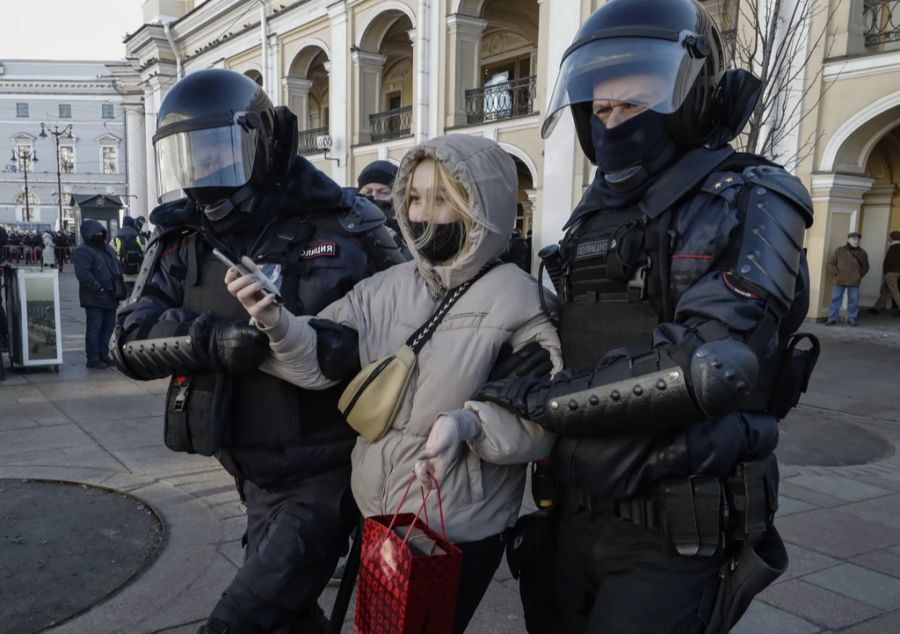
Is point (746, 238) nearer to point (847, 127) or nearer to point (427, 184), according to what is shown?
point (427, 184)

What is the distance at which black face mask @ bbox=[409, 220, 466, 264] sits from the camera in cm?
187

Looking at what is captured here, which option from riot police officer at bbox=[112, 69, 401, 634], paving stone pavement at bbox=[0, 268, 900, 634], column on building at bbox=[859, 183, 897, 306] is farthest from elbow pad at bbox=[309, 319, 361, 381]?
column on building at bbox=[859, 183, 897, 306]

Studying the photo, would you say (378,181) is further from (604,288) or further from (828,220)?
(828,220)

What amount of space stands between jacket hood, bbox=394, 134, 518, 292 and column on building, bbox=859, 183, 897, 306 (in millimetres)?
14439

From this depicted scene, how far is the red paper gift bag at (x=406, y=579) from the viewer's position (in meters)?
1.55

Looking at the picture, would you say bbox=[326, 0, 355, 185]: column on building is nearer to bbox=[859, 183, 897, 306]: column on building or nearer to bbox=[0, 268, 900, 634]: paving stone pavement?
bbox=[859, 183, 897, 306]: column on building

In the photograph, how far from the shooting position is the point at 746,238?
5.15ft

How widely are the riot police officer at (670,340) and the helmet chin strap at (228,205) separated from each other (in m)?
1.04

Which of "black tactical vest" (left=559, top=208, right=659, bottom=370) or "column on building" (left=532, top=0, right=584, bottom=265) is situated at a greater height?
"column on building" (left=532, top=0, right=584, bottom=265)

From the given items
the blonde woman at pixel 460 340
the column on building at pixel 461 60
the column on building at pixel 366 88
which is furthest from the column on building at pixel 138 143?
the blonde woman at pixel 460 340

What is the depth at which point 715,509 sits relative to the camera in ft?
5.28

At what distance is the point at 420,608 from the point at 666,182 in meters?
1.14

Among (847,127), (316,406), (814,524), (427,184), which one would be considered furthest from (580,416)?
(847,127)

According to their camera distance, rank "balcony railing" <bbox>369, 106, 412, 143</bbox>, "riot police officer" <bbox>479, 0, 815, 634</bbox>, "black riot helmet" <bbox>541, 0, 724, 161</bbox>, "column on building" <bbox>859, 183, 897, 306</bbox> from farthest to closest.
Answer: "balcony railing" <bbox>369, 106, 412, 143</bbox> → "column on building" <bbox>859, 183, 897, 306</bbox> → "black riot helmet" <bbox>541, 0, 724, 161</bbox> → "riot police officer" <bbox>479, 0, 815, 634</bbox>
